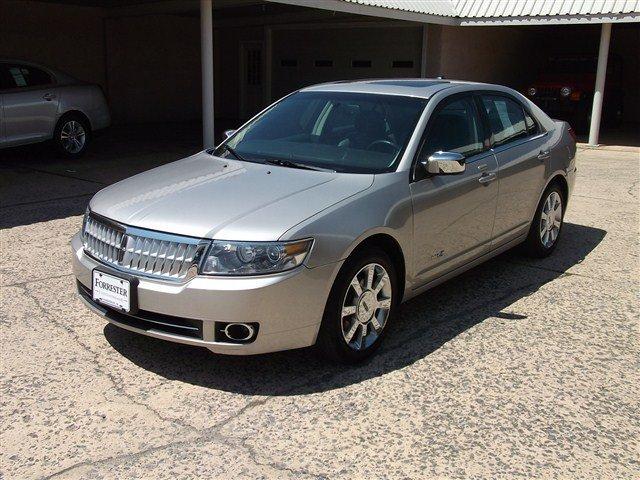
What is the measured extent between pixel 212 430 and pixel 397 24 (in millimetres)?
15587

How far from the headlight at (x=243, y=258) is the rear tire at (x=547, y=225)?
3301 millimetres

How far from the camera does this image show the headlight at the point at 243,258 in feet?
11.3

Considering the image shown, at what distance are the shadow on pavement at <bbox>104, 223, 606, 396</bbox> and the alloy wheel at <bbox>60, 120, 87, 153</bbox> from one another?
773cm

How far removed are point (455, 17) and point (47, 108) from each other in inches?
396

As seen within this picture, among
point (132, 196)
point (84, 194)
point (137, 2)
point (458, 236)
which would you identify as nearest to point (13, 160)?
point (84, 194)

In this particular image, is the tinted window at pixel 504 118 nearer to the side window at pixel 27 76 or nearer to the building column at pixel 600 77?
the side window at pixel 27 76

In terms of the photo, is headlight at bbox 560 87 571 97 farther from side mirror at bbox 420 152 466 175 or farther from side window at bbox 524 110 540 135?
side mirror at bbox 420 152 466 175

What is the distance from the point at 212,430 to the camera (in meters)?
3.27

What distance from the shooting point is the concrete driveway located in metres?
3.05

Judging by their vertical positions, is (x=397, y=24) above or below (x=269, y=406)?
above

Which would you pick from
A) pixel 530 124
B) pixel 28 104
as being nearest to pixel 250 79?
pixel 28 104

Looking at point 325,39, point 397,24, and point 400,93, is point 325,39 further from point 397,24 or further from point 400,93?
point 400,93

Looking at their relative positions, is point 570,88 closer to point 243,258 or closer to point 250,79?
point 250,79

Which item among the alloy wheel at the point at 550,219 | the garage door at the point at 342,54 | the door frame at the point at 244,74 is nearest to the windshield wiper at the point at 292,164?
the alloy wheel at the point at 550,219
